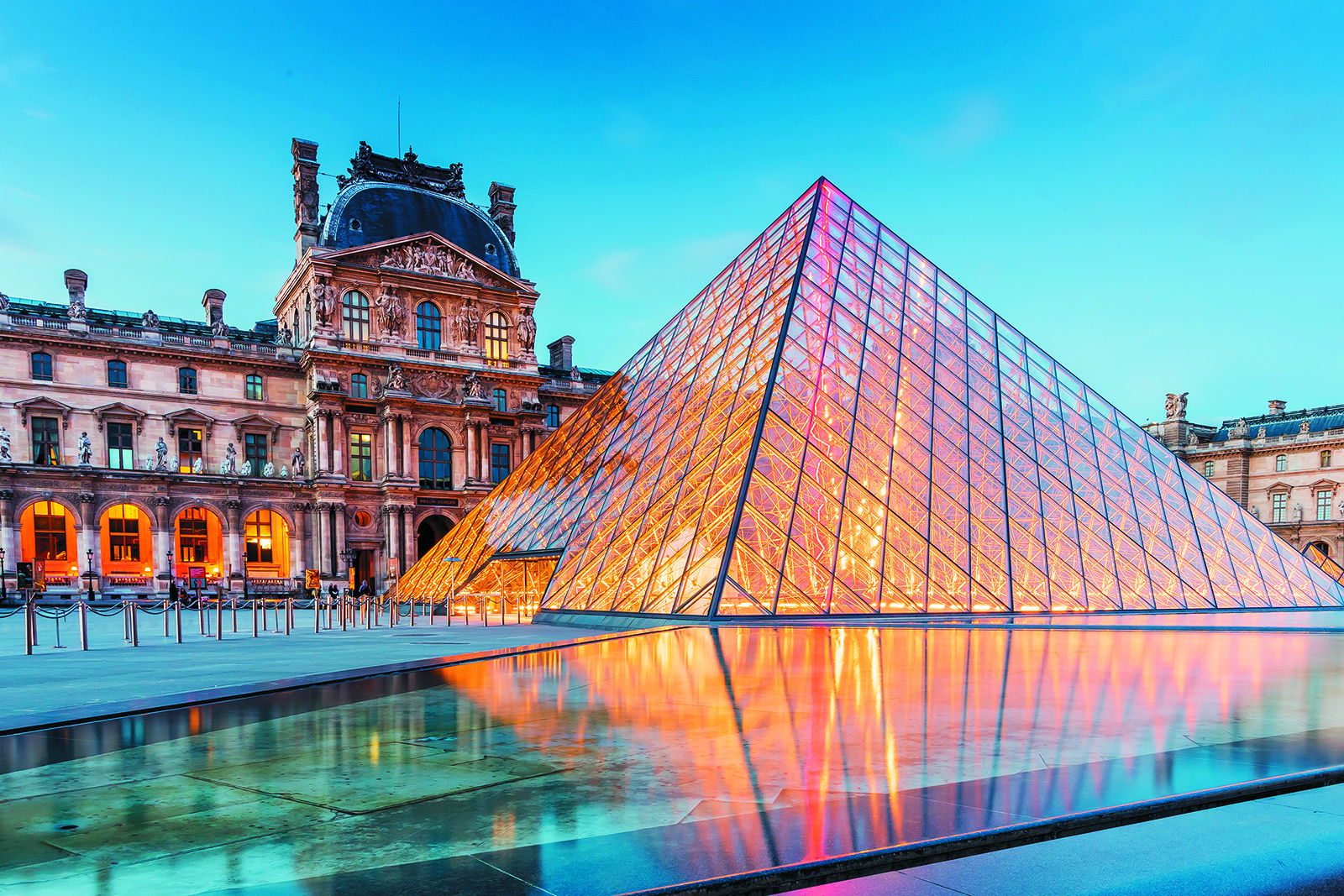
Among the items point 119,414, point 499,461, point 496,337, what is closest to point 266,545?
point 119,414

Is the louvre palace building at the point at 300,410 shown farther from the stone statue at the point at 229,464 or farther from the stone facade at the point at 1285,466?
the stone facade at the point at 1285,466

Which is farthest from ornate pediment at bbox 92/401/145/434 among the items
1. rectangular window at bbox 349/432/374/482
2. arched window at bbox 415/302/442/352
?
arched window at bbox 415/302/442/352

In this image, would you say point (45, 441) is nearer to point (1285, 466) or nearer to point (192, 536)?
point (192, 536)

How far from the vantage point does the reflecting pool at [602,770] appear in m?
3.23

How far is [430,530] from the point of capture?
47.4m

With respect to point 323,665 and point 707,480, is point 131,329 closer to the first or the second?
point 707,480

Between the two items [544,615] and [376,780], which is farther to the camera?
[544,615]

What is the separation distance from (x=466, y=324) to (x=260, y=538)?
50.1ft

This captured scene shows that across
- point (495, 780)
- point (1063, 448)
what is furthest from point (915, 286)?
point (495, 780)

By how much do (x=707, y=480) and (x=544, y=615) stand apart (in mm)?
4605

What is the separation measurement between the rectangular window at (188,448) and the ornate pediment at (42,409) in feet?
15.0

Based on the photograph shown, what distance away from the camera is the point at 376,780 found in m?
4.47

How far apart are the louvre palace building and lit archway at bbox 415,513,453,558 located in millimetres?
139

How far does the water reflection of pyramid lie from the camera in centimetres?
1653
